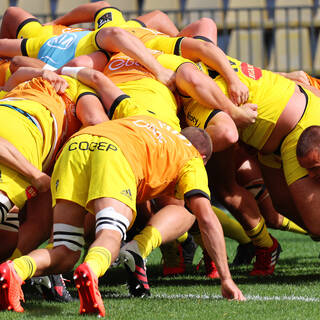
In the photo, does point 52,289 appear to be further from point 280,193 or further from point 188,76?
point 280,193

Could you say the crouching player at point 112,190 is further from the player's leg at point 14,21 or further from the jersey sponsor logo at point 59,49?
the player's leg at point 14,21

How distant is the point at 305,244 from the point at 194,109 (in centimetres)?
274

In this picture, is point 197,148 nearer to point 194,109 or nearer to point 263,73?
point 194,109

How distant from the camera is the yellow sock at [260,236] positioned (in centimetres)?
527

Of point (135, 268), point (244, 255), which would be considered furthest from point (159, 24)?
point (135, 268)

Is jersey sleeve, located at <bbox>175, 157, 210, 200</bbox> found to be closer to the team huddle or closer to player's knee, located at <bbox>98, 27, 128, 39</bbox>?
the team huddle

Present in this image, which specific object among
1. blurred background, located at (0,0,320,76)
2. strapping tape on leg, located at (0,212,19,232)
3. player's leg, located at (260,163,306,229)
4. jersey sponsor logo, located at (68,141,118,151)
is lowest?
blurred background, located at (0,0,320,76)

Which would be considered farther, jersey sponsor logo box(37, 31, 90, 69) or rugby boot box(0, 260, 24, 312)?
jersey sponsor logo box(37, 31, 90, 69)

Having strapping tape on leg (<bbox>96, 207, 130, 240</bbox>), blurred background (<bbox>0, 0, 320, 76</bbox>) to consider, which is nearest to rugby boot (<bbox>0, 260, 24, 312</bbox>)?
strapping tape on leg (<bbox>96, 207, 130, 240</bbox>)

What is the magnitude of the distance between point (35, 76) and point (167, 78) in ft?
2.89

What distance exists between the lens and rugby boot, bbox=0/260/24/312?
3.37m

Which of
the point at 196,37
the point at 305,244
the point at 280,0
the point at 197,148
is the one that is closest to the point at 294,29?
the point at 280,0

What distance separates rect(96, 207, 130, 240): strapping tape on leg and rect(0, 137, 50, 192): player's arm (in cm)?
68

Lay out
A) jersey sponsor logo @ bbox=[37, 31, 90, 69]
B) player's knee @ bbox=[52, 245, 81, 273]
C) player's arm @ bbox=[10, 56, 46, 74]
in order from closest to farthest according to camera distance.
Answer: player's knee @ bbox=[52, 245, 81, 273] → player's arm @ bbox=[10, 56, 46, 74] → jersey sponsor logo @ bbox=[37, 31, 90, 69]
